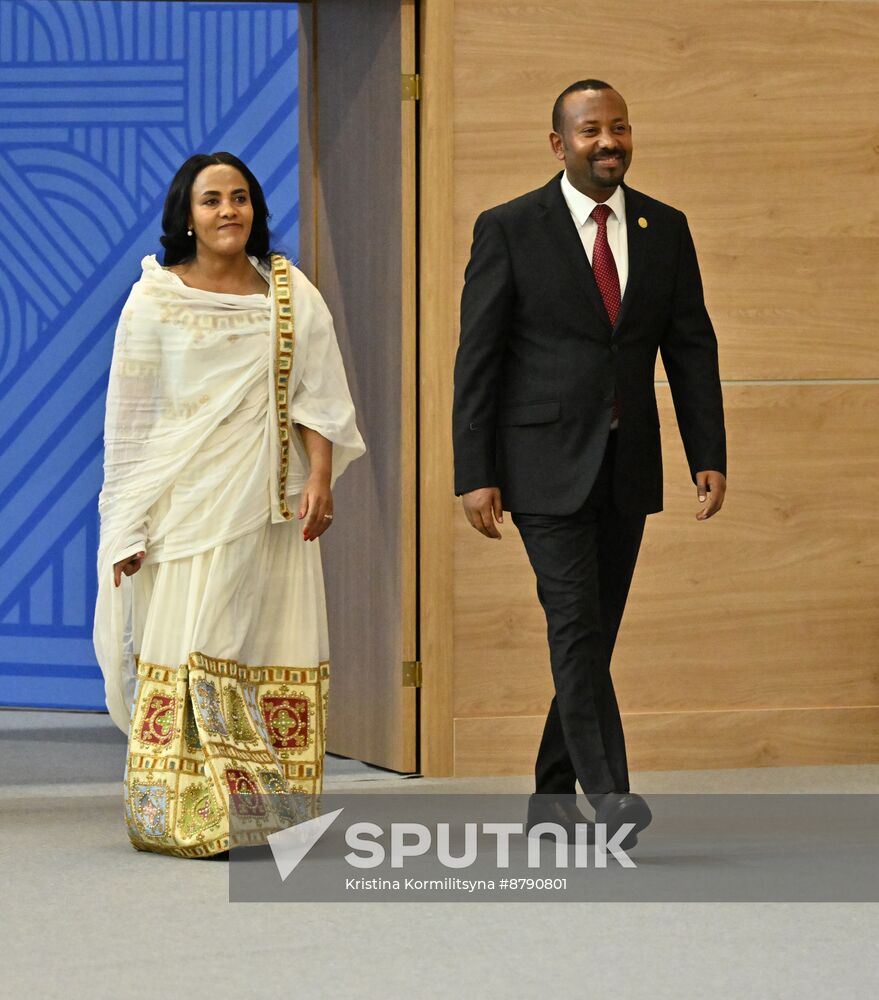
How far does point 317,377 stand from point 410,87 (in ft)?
4.00

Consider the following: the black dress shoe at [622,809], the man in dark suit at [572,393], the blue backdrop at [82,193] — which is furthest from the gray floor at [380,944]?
the blue backdrop at [82,193]

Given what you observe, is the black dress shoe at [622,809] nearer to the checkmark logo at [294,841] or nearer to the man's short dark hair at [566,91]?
the checkmark logo at [294,841]

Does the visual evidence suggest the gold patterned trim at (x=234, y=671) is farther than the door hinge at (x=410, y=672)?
No

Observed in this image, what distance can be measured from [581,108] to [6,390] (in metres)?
3.32

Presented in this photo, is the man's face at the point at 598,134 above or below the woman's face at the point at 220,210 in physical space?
above

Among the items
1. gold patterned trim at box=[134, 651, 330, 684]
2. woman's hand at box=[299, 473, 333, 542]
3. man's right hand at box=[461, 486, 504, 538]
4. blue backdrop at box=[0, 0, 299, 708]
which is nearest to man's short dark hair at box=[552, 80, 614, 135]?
man's right hand at box=[461, 486, 504, 538]

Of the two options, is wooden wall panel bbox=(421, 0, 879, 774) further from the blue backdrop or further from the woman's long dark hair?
the blue backdrop

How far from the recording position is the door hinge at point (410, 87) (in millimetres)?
4879

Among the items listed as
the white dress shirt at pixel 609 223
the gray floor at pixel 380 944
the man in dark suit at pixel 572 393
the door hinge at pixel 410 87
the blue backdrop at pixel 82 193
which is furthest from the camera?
the blue backdrop at pixel 82 193

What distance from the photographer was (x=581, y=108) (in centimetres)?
369

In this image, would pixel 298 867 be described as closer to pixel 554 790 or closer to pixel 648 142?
pixel 554 790

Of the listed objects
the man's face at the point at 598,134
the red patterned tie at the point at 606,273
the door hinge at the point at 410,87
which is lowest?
the red patterned tie at the point at 606,273

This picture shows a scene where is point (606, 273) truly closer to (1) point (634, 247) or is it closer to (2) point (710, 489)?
(1) point (634, 247)

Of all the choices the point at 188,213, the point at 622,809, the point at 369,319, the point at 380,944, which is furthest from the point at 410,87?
the point at 380,944
